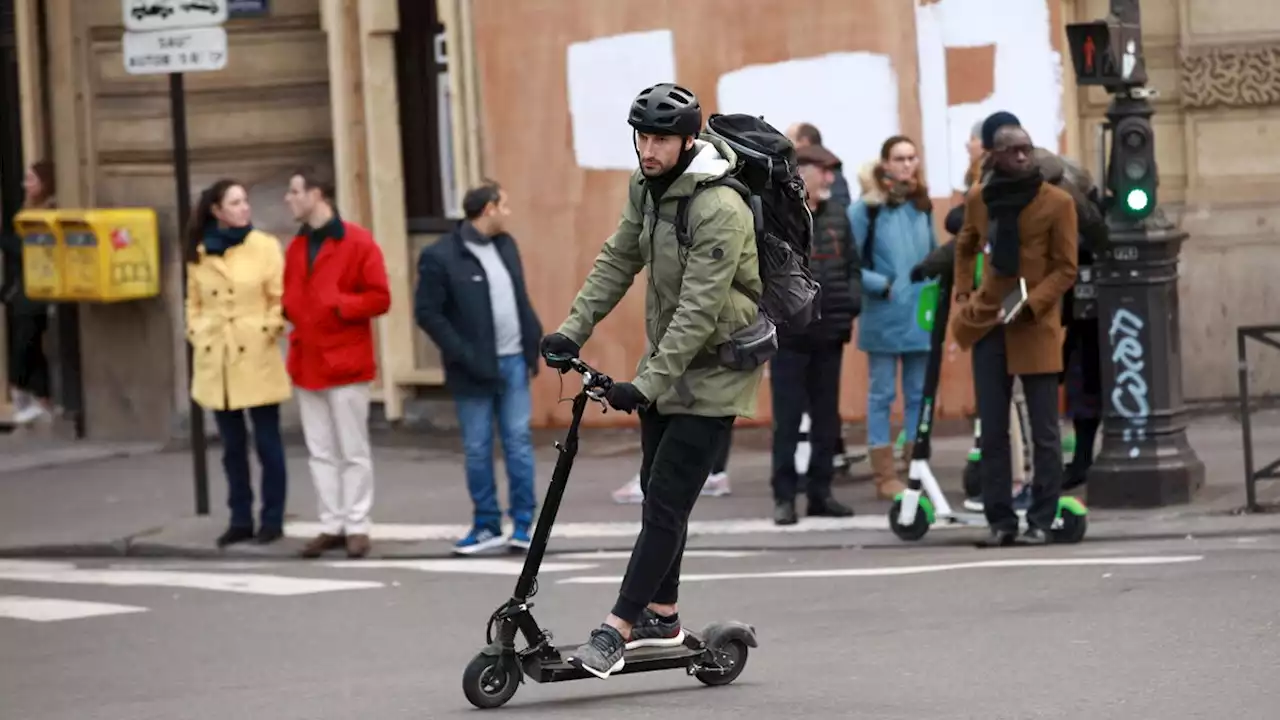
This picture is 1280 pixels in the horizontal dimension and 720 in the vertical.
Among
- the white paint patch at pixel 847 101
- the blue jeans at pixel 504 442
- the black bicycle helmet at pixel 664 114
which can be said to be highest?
the white paint patch at pixel 847 101

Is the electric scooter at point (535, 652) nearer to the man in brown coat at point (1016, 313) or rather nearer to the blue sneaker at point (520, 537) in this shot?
the man in brown coat at point (1016, 313)

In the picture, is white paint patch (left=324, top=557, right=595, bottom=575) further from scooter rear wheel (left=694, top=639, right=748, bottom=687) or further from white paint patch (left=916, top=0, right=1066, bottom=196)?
white paint patch (left=916, top=0, right=1066, bottom=196)

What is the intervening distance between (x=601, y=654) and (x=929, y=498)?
4782mm

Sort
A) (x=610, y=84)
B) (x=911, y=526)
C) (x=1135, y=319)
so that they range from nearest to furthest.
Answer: (x=911, y=526) → (x=1135, y=319) → (x=610, y=84)

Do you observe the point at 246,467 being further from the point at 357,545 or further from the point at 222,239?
the point at 222,239

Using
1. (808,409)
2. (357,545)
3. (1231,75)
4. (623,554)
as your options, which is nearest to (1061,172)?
(808,409)

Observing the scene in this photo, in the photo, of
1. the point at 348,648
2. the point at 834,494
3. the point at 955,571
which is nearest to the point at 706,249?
the point at 348,648

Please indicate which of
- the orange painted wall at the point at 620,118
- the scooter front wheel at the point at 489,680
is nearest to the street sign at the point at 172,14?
the orange painted wall at the point at 620,118

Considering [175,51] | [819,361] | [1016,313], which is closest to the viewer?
[1016,313]

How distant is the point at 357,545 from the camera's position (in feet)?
42.0

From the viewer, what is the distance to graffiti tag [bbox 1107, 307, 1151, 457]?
12609 millimetres

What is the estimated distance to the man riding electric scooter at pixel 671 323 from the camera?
761 cm

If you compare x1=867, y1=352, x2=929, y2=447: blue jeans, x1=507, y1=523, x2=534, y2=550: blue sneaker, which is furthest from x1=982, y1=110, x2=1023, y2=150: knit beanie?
x1=507, y1=523, x2=534, y2=550: blue sneaker

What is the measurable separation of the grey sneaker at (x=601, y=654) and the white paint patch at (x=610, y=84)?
862cm
